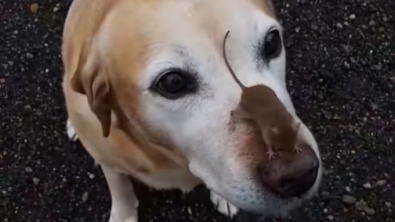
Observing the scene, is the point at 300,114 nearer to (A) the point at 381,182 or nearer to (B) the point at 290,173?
(A) the point at 381,182

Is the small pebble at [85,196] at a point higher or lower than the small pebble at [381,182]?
lower

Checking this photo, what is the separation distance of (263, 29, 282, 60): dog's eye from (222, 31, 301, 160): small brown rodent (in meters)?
0.12

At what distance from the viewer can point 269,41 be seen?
159cm

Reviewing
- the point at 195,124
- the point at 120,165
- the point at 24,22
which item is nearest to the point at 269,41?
the point at 195,124

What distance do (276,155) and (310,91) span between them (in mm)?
1086

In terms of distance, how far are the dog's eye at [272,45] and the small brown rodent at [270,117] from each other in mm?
119

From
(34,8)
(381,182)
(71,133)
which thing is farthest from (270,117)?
(34,8)

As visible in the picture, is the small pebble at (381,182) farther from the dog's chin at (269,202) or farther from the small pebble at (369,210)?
the dog's chin at (269,202)

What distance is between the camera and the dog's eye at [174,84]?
5.01 feet

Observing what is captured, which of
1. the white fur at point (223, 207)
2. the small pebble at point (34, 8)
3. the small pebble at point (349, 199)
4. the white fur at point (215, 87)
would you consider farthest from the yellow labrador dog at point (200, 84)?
the small pebble at point (34, 8)

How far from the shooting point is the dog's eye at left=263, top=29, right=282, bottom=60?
5.20 feet

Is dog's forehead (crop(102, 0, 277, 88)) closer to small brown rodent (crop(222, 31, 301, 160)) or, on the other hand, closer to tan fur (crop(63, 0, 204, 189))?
tan fur (crop(63, 0, 204, 189))

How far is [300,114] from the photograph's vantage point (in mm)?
2506

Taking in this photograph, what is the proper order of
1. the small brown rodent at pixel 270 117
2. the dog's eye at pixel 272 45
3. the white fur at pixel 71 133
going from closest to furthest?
the small brown rodent at pixel 270 117, the dog's eye at pixel 272 45, the white fur at pixel 71 133
